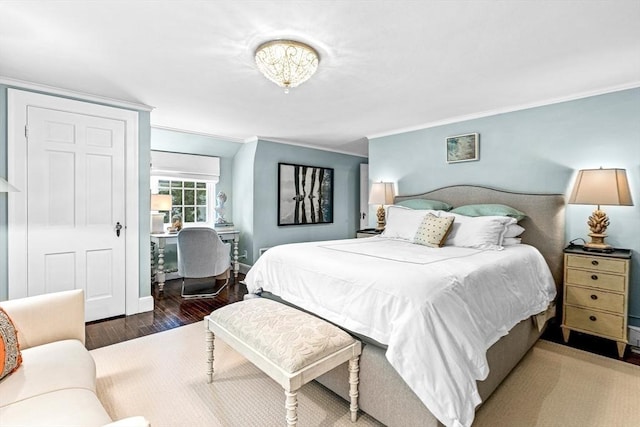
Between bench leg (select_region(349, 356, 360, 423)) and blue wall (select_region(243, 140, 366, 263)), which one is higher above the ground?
blue wall (select_region(243, 140, 366, 263))

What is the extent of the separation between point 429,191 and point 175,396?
3.56 meters

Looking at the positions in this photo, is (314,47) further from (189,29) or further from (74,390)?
(74,390)

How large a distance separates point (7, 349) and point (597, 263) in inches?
152

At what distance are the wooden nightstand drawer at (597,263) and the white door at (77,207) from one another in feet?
14.3

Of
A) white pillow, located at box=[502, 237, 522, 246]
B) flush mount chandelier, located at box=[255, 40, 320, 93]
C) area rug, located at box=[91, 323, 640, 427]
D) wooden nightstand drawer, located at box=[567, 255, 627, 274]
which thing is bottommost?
area rug, located at box=[91, 323, 640, 427]

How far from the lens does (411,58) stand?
7.47 feet

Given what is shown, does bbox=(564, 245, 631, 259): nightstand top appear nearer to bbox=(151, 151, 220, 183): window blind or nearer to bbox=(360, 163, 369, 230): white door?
bbox=(360, 163, 369, 230): white door

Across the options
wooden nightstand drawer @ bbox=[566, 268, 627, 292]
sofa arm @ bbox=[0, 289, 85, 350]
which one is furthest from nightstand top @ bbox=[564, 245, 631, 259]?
sofa arm @ bbox=[0, 289, 85, 350]

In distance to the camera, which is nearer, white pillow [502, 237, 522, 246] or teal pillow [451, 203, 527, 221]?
white pillow [502, 237, 522, 246]

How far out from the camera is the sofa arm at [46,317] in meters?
1.63

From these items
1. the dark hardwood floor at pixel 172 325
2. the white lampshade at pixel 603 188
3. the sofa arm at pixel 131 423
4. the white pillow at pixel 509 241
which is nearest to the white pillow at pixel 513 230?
the white pillow at pixel 509 241

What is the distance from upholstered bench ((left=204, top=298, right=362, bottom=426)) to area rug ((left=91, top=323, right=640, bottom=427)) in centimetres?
38

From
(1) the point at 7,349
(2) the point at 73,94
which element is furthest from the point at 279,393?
(2) the point at 73,94

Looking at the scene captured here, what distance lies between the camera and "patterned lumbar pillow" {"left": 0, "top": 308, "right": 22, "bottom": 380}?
4.31 ft
